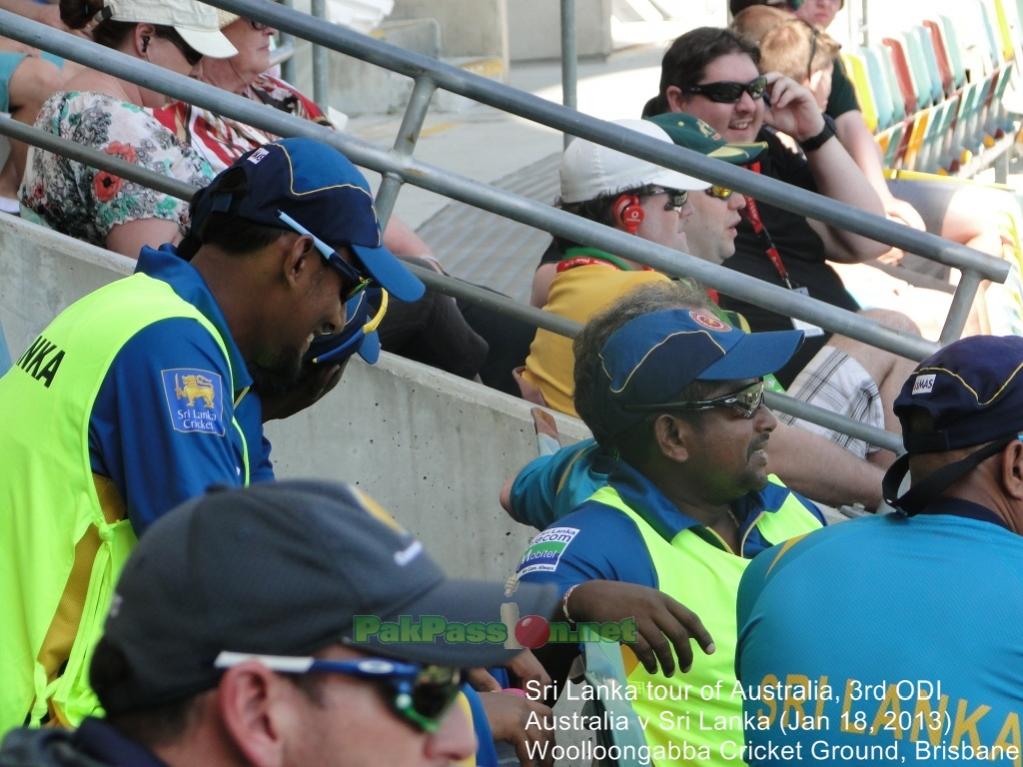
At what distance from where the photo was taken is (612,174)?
14.4 ft

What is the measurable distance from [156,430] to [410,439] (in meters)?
2.00

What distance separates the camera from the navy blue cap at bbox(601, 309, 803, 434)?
3148 millimetres

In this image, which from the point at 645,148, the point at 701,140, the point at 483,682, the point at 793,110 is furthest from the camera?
the point at 793,110

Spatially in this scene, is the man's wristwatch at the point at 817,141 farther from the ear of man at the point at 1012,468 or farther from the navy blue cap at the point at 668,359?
the ear of man at the point at 1012,468

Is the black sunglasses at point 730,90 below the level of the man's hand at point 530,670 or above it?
above

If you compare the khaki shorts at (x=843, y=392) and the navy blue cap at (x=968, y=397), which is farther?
the khaki shorts at (x=843, y=392)

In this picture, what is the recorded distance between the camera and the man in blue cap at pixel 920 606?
246cm

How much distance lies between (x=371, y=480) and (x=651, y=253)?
1.07m

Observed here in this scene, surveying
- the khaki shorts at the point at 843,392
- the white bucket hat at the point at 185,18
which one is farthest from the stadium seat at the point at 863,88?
the white bucket hat at the point at 185,18

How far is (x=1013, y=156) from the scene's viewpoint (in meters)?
13.7

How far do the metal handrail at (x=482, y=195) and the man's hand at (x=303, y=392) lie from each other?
3.60 feet

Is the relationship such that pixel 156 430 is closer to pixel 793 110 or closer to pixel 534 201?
pixel 534 201

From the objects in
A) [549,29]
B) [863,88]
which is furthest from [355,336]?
[549,29]

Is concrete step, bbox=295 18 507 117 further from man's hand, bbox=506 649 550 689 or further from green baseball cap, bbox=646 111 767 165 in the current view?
man's hand, bbox=506 649 550 689
